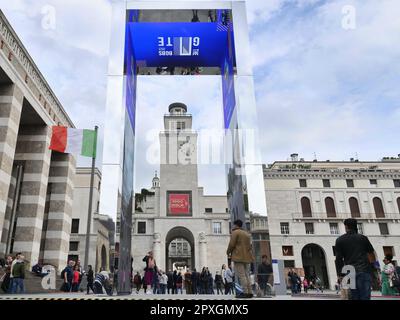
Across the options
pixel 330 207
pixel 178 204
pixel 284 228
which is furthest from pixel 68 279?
pixel 330 207

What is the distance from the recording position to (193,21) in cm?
864

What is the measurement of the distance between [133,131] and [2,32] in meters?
11.4

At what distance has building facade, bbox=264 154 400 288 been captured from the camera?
44.2 meters

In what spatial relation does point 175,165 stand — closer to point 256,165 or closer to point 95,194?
point 95,194

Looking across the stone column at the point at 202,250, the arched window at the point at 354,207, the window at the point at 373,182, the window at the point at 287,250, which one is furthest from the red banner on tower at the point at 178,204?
the window at the point at 373,182

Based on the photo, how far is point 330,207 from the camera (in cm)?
4659

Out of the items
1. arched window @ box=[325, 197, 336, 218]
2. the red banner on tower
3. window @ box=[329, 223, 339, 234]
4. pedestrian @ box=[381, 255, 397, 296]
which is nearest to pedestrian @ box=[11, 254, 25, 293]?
pedestrian @ box=[381, 255, 397, 296]

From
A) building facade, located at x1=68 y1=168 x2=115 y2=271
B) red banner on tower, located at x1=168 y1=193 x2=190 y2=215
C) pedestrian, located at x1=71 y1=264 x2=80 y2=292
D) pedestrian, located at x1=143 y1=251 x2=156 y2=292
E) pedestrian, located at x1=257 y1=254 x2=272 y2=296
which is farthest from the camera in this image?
red banner on tower, located at x1=168 y1=193 x2=190 y2=215

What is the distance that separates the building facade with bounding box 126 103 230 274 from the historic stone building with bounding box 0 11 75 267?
24.5 metres

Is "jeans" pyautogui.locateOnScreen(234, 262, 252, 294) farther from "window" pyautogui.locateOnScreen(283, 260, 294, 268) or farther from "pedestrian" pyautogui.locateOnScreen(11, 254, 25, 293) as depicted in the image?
"window" pyautogui.locateOnScreen(283, 260, 294, 268)

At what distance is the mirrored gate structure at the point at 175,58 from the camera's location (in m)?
7.85

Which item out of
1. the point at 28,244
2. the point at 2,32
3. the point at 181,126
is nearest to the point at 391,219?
the point at 181,126

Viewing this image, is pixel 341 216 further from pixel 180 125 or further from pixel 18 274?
pixel 18 274

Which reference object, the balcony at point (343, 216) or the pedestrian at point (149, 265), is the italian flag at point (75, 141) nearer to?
the pedestrian at point (149, 265)
